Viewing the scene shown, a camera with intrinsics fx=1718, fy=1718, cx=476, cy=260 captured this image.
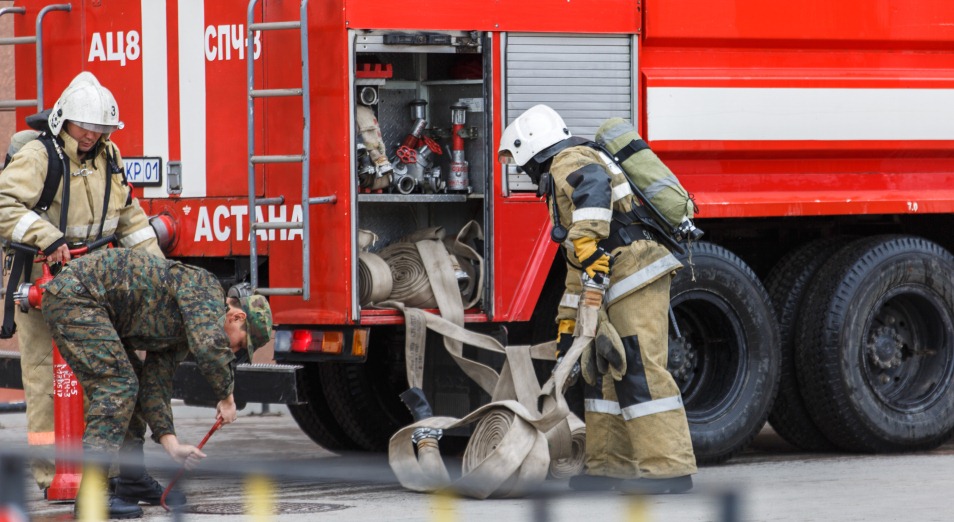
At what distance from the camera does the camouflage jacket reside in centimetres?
599

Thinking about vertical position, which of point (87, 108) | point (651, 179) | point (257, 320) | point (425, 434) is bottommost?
point (425, 434)

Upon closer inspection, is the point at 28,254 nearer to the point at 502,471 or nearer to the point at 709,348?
the point at 502,471

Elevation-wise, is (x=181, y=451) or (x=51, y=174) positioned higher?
(x=51, y=174)

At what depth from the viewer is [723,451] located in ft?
26.2

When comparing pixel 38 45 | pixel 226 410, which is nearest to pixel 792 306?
pixel 226 410

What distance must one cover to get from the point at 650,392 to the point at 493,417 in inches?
25.8

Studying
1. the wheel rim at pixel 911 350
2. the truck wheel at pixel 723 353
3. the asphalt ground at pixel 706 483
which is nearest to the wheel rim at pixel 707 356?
the truck wheel at pixel 723 353

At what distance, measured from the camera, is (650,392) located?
275 inches

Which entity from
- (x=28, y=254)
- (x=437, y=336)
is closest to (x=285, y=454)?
(x=437, y=336)

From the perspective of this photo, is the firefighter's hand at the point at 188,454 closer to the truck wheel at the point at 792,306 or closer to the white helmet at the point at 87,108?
the white helmet at the point at 87,108

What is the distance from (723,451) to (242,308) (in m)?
2.69

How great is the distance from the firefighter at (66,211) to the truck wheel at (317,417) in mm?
1835

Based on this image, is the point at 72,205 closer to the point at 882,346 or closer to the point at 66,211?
the point at 66,211

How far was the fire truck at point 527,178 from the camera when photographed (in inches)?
288
